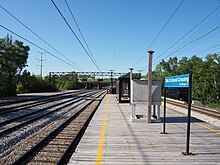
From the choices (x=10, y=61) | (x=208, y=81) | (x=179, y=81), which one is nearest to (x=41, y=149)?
(x=179, y=81)

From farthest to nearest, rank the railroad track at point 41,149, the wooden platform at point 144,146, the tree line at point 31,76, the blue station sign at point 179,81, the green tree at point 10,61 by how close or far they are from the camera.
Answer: the tree line at point 31,76 → the green tree at point 10,61 → the blue station sign at point 179,81 → the railroad track at point 41,149 → the wooden platform at point 144,146

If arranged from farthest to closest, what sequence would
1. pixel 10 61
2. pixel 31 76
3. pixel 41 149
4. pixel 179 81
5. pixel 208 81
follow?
pixel 31 76
pixel 10 61
pixel 208 81
pixel 41 149
pixel 179 81

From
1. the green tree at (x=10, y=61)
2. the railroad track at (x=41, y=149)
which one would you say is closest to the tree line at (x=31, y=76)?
the green tree at (x=10, y=61)

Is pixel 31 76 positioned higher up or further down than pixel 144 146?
higher up

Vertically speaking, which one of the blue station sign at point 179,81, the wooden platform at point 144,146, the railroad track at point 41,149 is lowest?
the railroad track at point 41,149

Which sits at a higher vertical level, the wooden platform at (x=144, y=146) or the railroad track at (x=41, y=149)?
the wooden platform at (x=144, y=146)

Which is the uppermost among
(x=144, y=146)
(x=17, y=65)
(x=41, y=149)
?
(x=17, y=65)

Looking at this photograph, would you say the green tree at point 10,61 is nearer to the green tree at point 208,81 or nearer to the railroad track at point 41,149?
the railroad track at point 41,149

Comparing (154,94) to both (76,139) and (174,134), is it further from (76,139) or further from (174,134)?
(76,139)

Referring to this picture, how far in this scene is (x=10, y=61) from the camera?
49.6 metres

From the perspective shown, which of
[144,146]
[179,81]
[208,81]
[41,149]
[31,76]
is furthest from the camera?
[31,76]

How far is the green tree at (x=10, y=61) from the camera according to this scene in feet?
119

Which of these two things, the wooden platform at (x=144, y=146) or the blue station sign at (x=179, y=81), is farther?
the blue station sign at (x=179, y=81)

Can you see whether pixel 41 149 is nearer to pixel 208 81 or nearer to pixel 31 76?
pixel 208 81
